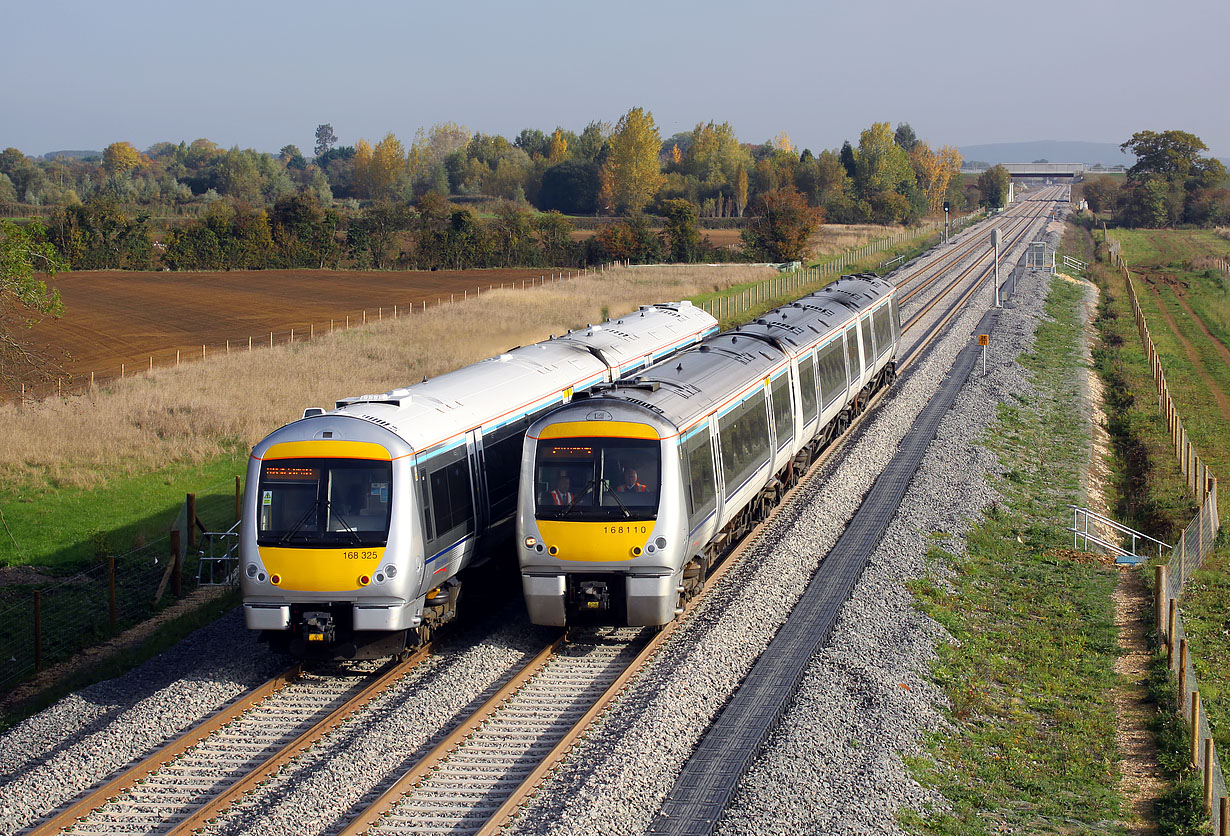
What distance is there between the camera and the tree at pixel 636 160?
398 ft

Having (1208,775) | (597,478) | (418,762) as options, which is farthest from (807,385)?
(418,762)

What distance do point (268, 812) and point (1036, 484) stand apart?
63.3 feet

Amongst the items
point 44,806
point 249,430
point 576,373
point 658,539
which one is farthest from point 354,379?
point 44,806

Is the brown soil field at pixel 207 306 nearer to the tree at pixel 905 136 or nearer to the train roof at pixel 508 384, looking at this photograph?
the train roof at pixel 508 384

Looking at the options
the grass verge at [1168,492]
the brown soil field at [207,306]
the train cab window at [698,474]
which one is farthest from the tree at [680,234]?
the train cab window at [698,474]

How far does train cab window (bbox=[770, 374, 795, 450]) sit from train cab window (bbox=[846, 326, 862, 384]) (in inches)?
245

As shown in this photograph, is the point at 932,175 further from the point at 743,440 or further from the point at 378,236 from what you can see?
the point at 743,440

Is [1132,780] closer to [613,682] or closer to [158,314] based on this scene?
[613,682]

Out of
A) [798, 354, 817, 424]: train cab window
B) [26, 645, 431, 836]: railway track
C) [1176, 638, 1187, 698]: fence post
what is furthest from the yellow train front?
[798, 354, 817, 424]: train cab window

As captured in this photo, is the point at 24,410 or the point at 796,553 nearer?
the point at 796,553

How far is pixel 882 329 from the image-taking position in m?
32.5

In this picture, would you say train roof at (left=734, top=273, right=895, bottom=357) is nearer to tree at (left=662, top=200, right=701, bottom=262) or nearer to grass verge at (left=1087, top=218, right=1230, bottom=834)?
grass verge at (left=1087, top=218, right=1230, bottom=834)

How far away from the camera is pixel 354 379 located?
3656cm

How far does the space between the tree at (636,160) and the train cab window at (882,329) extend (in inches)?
3510
